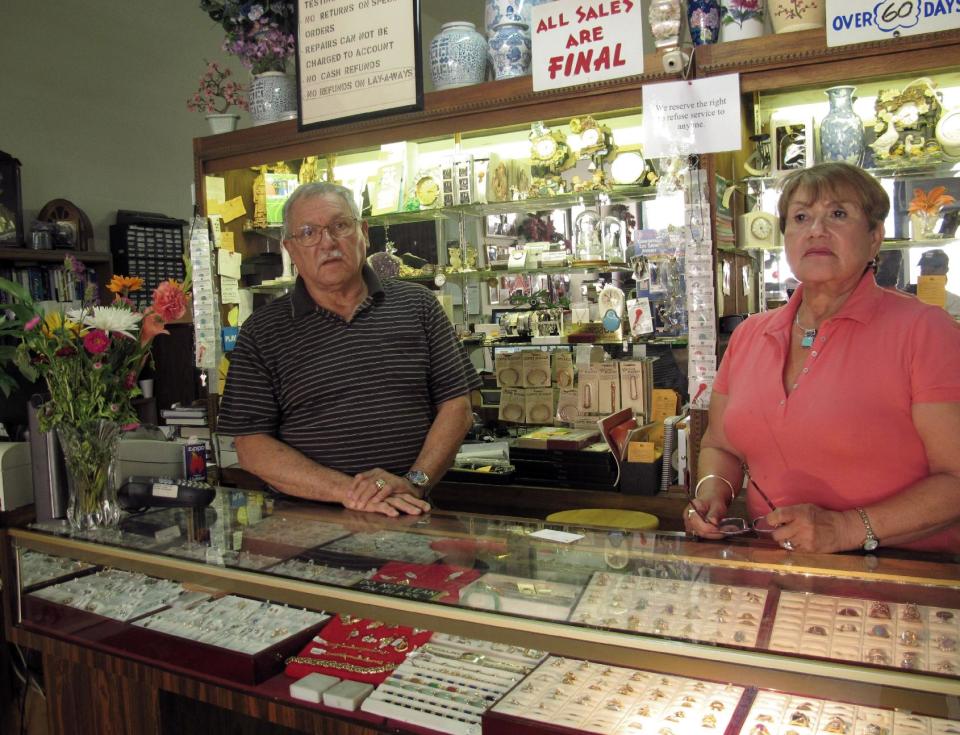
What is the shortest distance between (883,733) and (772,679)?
8.3 inches

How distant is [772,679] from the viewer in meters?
1.06

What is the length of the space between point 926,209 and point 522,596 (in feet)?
7.65

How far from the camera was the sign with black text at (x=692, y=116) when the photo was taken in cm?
276

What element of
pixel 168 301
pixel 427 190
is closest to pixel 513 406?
pixel 427 190

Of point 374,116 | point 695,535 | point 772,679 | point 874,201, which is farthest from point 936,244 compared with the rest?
point 772,679

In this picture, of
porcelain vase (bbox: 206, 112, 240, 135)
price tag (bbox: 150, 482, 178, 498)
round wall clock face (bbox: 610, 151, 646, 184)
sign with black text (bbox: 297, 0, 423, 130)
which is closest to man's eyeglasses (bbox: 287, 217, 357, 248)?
price tag (bbox: 150, 482, 178, 498)

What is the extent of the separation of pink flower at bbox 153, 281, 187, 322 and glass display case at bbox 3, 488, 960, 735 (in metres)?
0.48

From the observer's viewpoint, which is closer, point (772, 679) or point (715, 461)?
point (772, 679)

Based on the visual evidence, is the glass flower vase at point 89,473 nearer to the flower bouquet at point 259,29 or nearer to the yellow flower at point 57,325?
the yellow flower at point 57,325

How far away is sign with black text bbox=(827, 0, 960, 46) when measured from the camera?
246 cm

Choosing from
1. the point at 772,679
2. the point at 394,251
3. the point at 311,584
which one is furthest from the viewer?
the point at 394,251

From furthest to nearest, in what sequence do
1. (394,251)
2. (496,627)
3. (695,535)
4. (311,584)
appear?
(394,251)
(695,535)
(311,584)
(496,627)

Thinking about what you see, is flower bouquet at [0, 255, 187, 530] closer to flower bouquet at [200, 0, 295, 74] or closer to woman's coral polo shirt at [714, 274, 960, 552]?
woman's coral polo shirt at [714, 274, 960, 552]

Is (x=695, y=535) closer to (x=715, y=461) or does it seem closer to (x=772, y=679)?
(x=715, y=461)
